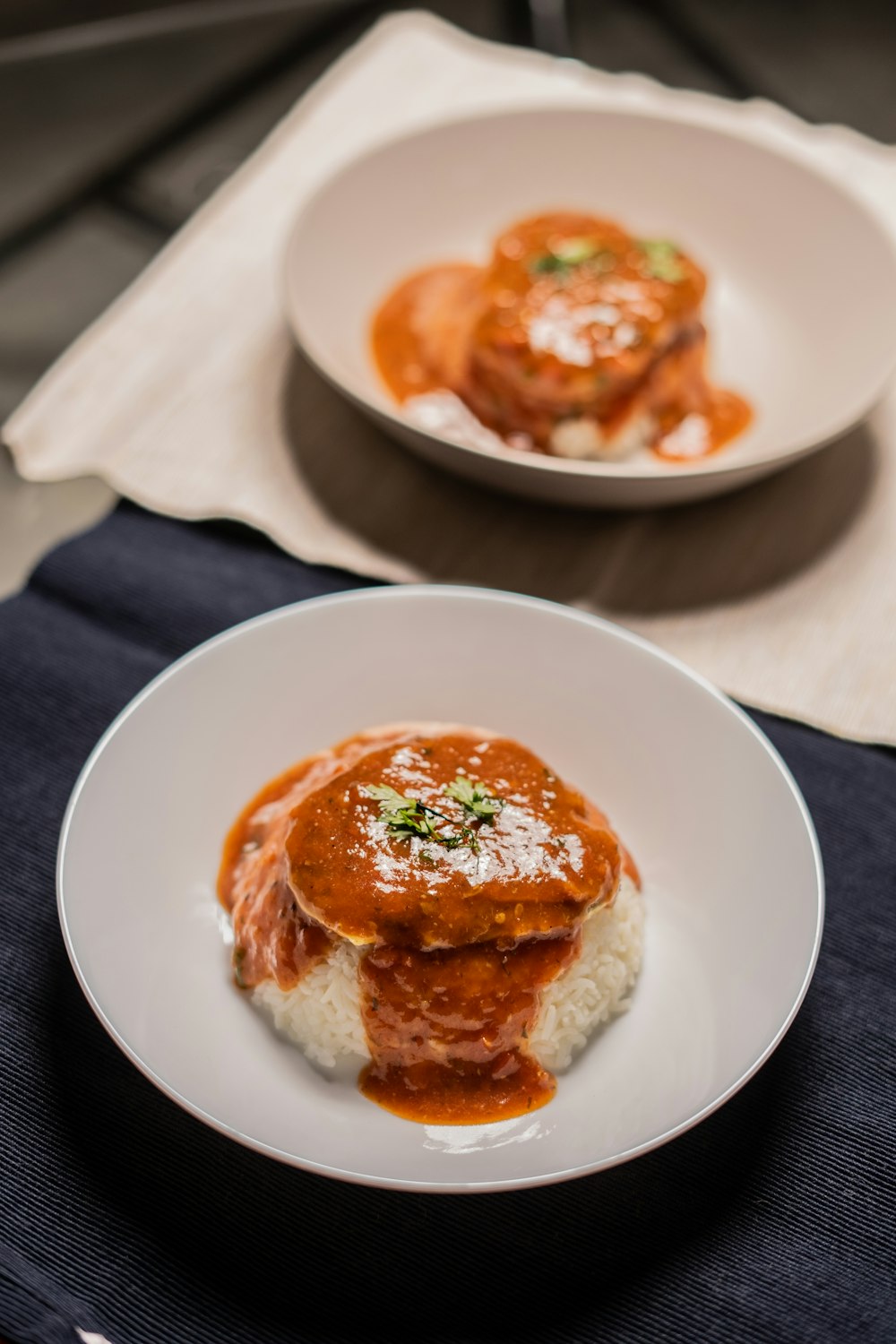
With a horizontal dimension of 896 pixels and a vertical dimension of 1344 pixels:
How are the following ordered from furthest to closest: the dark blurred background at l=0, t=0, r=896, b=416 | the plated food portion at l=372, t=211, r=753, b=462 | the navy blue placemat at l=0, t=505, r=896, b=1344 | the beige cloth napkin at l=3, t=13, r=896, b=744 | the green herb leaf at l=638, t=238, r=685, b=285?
the dark blurred background at l=0, t=0, r=896, b=416 → the green herb leaf at l=638, t=238, r=685, b=285 → the plated food portion at l=372, t=211, r=753, b=462 → the beige cloth napkin at l=3, t=13, r=896, b=744 → the navy blue placemat at l=0, t=505, r=896, b=1344

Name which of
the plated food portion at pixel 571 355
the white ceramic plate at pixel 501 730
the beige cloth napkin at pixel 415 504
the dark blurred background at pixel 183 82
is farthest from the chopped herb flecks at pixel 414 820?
the dark blurred background at pixel 183 82

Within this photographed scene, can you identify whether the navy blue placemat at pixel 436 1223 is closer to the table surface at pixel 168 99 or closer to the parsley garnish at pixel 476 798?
the parsley garnish at pixel 476 798

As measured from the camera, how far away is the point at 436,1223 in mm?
1795

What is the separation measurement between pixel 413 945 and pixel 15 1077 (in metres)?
0.68

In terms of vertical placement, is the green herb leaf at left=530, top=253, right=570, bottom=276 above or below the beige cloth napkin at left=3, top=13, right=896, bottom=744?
above

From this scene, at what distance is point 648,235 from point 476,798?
240 cm

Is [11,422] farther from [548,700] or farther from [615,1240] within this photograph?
[615,1240]

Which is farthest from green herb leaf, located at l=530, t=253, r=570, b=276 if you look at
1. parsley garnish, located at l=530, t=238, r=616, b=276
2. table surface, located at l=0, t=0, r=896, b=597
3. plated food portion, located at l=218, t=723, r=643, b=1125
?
plated food portion, located at l=218, t=723, r=643, b=1125

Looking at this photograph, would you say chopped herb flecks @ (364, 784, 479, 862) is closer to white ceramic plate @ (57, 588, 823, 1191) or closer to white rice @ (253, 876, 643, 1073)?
white rice @ (253, 876, 643, 1073)

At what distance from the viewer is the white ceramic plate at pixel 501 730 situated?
5.74 feet

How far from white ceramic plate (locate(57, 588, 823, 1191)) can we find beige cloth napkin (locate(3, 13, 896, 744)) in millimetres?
558

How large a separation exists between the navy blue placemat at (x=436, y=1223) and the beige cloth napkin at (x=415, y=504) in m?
0.89

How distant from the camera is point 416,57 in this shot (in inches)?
177

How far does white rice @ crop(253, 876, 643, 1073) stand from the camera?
188 centimetres
